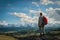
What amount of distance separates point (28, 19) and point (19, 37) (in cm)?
72

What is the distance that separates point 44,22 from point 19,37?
3.41 feet

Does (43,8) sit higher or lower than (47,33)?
higher

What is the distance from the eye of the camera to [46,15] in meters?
9.79

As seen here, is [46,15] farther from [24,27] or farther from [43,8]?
[24,27]

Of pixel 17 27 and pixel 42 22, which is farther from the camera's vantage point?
pixel 17 27

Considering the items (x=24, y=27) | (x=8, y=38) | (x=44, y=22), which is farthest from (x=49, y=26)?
(x=8, y=38)

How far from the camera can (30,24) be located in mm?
9781

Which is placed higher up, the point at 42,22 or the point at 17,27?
the point at 42,22

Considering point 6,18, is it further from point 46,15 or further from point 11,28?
point 46,15

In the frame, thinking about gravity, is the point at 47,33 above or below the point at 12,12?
below

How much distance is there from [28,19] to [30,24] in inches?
7.6

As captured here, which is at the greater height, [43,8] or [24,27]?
[43,8]

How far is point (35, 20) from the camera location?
9.75 metres

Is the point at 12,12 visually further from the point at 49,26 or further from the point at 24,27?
the point at 49,26
